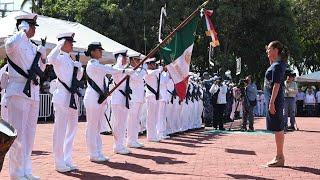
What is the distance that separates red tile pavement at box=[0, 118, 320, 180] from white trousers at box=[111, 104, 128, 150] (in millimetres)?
291

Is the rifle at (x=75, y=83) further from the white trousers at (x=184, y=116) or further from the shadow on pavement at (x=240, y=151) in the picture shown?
the white trousers at (x=184, y=116)

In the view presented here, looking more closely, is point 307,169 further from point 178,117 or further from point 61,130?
point 178,117

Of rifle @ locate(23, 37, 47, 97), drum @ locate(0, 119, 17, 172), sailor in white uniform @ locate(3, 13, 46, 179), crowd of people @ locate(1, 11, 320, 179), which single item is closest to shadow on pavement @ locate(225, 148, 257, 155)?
crowd of people @ locate(1, 11, 320, 179)

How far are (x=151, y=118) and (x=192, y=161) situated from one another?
3748 millimetres

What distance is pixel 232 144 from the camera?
43.3 ft

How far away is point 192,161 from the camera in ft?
32.3

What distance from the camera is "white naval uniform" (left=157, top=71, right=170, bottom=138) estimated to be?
14.1 meters

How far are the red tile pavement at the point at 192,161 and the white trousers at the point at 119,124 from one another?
0.29 metres

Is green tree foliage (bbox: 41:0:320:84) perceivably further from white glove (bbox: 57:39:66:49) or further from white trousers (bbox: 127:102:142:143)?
white glove (bbox: 57:39:66:49)

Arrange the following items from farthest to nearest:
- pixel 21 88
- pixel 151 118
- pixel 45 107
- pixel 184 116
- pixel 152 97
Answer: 1. pixel 45 107
2. pixel 184 116
3. pixel 152 97
4. pixel 151 118
5. pixel 21 88

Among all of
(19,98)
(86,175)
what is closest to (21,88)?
(19,98)

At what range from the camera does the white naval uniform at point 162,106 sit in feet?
46.1

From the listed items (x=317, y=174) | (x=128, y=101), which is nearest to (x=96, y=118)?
(x=128, y=101)

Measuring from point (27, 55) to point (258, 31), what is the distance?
3037 centimetres
